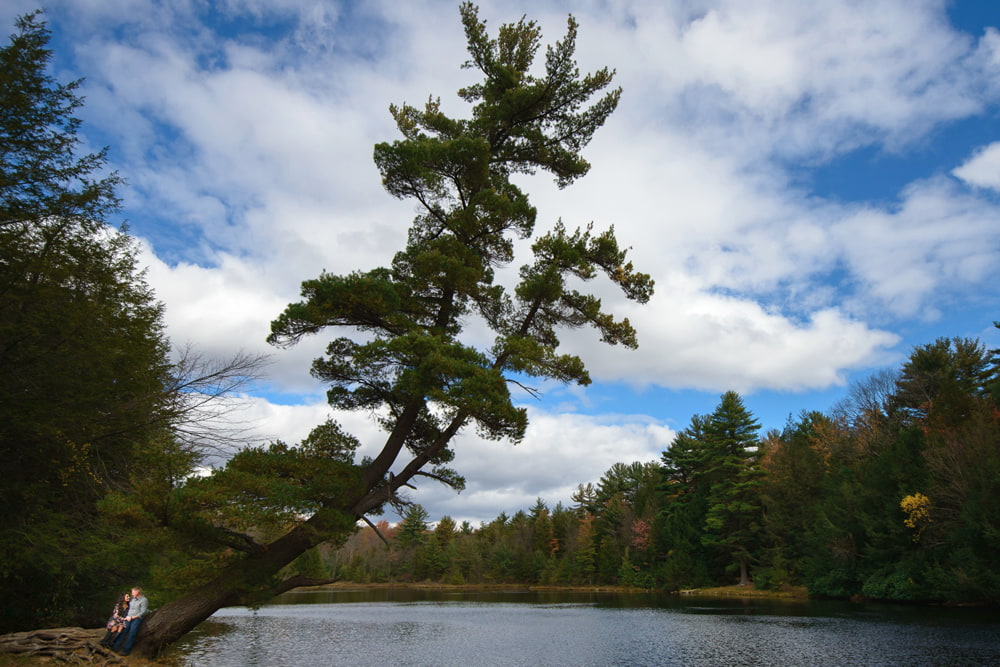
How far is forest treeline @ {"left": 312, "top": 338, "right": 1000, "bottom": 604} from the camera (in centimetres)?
2930

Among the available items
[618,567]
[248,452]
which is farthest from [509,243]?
[618,567]

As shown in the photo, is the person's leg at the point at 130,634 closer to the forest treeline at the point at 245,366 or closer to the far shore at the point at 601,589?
the forest treeline at the point at 245,366

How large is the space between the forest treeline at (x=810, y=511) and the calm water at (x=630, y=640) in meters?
3.25

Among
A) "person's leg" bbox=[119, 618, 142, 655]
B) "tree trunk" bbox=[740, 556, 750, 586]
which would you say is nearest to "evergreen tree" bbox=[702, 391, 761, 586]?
"tree trunk" bbox=[740, 556, 750, 586]

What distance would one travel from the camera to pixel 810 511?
4662 cm

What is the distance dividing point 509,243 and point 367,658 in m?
13.0

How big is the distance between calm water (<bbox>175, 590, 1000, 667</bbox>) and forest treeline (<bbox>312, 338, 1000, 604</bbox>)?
10.7 feet

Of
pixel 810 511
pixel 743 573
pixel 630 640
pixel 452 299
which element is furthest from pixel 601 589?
pixel 452 299

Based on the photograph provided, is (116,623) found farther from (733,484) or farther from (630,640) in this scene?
(733,484)

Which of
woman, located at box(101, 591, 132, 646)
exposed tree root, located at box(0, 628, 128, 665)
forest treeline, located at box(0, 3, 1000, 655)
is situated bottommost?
exposed tree root, located at box(0, 628, 128, 665)

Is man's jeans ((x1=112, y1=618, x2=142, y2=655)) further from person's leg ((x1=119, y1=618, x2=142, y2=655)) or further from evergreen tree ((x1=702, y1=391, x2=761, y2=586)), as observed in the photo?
evergreen tree ((x1=702, y1=391, x2=761, y2=586))

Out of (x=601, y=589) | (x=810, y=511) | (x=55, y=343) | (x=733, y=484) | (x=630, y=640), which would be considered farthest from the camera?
(x=601, y=589)

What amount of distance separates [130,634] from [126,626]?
196 mm

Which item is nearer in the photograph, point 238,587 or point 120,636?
point 238,587
